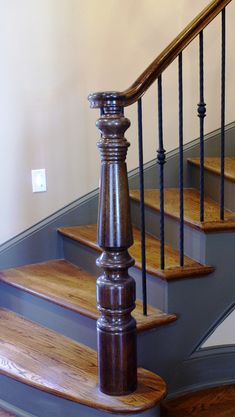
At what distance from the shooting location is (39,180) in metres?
2.64

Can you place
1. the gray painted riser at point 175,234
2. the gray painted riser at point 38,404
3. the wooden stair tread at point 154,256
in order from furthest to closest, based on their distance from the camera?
the gray painted riser at point 175,234 < the wooden stair tread at point 154,256 < the gray painted riser at point 38,404

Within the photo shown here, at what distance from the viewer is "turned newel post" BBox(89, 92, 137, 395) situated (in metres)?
1.56

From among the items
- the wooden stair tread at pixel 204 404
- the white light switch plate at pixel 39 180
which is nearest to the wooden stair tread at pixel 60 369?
the wooden stair tread at pixel 204 404

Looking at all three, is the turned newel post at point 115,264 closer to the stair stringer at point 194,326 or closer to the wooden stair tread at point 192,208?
the stair stringer at point 194,326

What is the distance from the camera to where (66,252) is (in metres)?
2.69

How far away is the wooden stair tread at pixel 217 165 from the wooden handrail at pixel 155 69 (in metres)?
0.74

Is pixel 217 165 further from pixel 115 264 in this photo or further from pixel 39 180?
pixel 115 264

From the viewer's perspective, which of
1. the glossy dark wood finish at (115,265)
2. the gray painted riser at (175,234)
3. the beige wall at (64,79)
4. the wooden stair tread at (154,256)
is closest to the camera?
the glossy dark wood finish at (115,265)

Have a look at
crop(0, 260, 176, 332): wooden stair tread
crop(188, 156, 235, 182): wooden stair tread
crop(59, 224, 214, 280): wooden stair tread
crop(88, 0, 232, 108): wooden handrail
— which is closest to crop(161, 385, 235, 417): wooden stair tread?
crop(0, 260, 176, 332): wooden stair tread

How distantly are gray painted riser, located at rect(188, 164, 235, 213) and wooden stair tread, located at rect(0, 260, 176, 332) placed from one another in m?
0.67

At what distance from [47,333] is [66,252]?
0.59 metres

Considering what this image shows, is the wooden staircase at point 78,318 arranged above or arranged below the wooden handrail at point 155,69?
below

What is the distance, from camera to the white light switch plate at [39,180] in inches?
103

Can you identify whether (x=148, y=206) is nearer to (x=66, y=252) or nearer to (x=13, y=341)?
(x=66, y=252)
